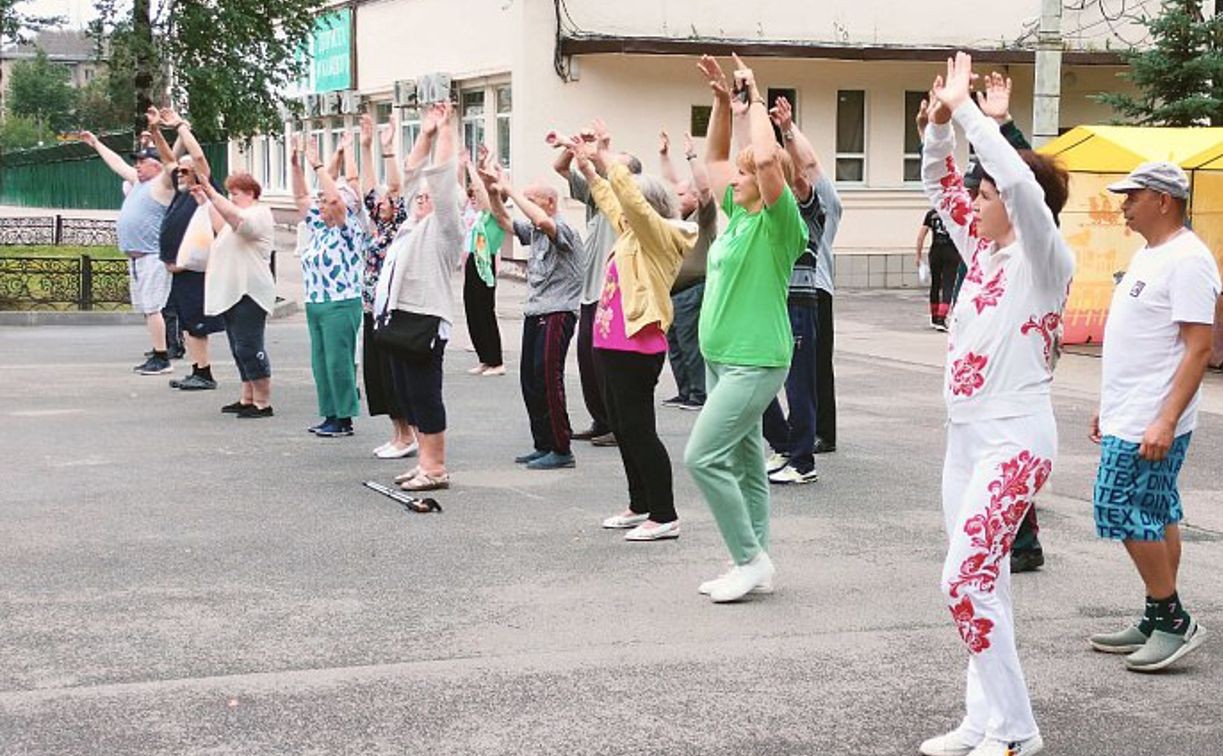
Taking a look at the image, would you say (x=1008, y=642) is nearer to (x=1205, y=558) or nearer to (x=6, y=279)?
(x=1205, y=558)

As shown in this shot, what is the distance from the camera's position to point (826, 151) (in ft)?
99.2

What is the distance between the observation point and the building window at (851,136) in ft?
99.9

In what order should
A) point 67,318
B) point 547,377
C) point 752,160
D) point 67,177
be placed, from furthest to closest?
point 67,177 → point 67,318 → point 547,377 → point 752,160

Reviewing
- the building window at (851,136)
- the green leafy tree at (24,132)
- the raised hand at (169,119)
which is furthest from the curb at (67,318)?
the green leafy tree at (24,132)

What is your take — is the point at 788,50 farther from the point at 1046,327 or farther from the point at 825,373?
the point at 1046,327

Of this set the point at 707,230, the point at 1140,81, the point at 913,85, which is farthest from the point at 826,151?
the point at 707,230

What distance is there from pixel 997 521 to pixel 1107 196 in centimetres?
1392

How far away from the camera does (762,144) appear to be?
653cm

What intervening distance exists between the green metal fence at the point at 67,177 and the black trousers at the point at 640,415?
1509 inches

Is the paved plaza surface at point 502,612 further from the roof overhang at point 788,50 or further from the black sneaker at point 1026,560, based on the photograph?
the roof overhang at point 788,50

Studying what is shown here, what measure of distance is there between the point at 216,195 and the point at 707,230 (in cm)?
349

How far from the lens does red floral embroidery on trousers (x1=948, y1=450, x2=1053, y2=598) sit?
4875 millimetres

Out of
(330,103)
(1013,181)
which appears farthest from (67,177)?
(1013,181)

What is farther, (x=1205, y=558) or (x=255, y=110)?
(x=255, y=110)
